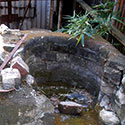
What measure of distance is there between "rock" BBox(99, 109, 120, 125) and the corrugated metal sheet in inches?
150

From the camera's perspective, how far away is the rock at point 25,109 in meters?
1.99

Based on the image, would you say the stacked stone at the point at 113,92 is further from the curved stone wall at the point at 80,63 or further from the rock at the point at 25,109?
the rock at the point at 25,109

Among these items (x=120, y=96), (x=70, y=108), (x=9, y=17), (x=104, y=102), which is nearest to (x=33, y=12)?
(x=9, y=17)

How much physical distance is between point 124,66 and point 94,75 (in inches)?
31.7

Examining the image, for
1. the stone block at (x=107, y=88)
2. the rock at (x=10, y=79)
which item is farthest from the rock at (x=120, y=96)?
the rock at (x=10, y=79)

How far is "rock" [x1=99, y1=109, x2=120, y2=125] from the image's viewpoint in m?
2.92

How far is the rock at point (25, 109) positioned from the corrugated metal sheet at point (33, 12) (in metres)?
3.77

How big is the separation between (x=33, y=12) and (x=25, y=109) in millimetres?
4326

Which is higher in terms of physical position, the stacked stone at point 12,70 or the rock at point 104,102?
the stacked stone at point 12,70

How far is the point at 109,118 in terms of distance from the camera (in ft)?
9.75

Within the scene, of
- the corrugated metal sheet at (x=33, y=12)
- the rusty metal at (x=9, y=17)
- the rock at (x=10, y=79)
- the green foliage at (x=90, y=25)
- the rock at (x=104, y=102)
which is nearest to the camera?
the rock at (x=10, y=79)

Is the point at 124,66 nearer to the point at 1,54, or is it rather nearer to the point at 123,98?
the point at 123,98

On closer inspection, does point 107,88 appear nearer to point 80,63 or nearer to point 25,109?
point 80,63

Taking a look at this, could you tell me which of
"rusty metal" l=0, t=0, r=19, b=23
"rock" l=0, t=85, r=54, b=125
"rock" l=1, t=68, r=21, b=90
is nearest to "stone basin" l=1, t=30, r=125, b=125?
"rock" l=1, t=68, r=21, b=90
